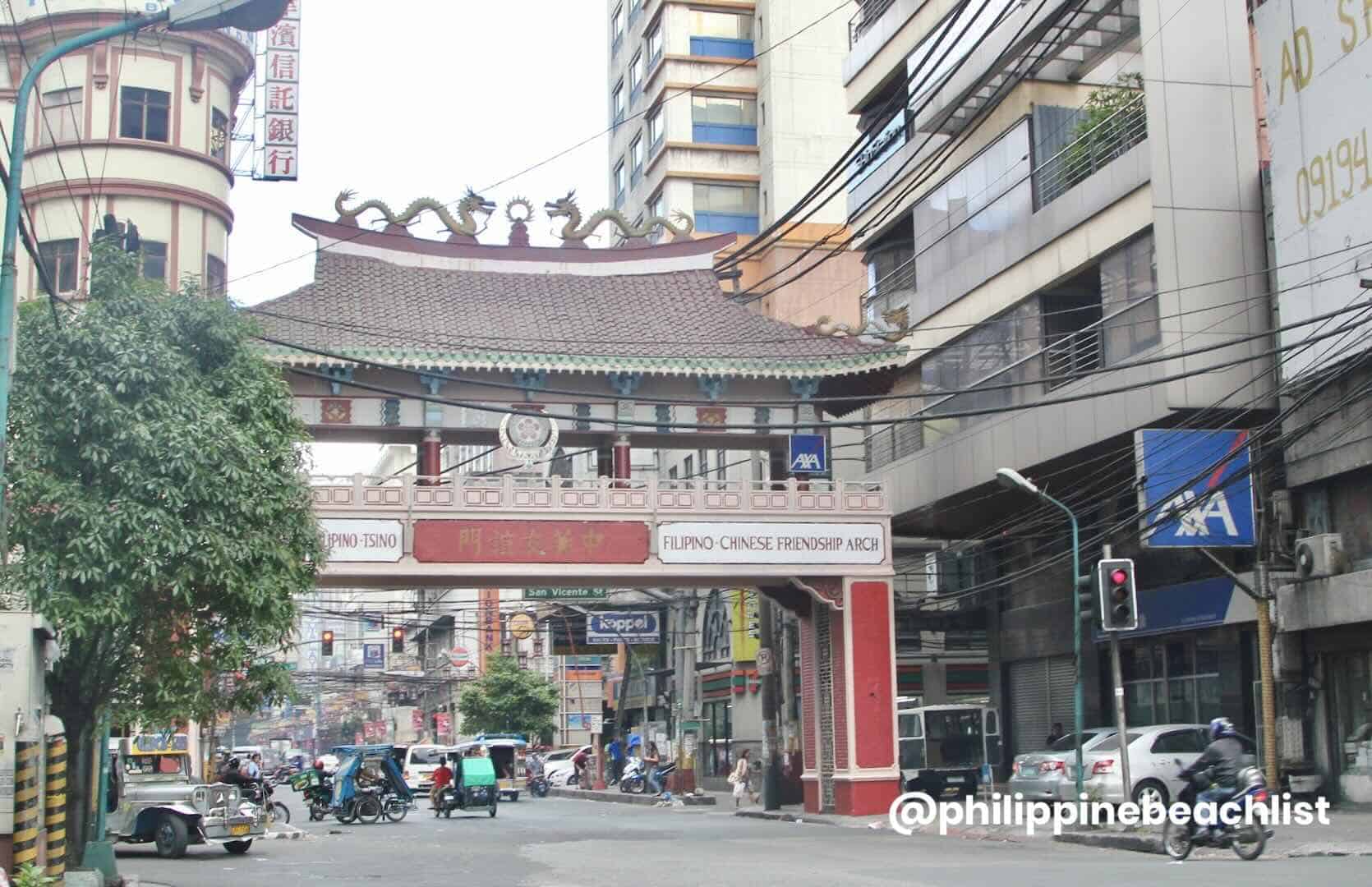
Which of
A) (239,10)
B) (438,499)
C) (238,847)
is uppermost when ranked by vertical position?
(239,10)

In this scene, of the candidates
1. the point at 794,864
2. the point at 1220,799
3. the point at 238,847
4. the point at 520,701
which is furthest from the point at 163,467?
the point at 520,701

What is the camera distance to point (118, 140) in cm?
3784

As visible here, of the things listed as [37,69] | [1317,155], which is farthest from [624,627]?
[37,69]

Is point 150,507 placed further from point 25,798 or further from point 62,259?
point 62,259

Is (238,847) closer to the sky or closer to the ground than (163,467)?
closer to the ground

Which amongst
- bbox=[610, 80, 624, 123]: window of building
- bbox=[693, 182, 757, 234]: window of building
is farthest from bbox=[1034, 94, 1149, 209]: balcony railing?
bbox=[610, 80, 624, 123]: window of building

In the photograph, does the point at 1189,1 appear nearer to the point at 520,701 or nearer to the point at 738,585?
the point at 738,585

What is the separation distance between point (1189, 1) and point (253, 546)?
61.9ft

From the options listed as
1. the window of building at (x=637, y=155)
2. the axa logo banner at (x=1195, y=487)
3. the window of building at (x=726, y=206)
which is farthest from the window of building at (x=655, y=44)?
the axa logo banner at (x=1195, y=487)

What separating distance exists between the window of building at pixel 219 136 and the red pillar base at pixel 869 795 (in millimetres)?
22137

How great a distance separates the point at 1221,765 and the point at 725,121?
4486 cm

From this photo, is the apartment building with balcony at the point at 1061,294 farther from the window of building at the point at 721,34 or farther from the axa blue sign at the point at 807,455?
the window of building at the point at 721,34

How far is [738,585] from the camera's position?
3103 centimetres

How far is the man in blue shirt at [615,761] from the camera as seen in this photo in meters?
53.9
